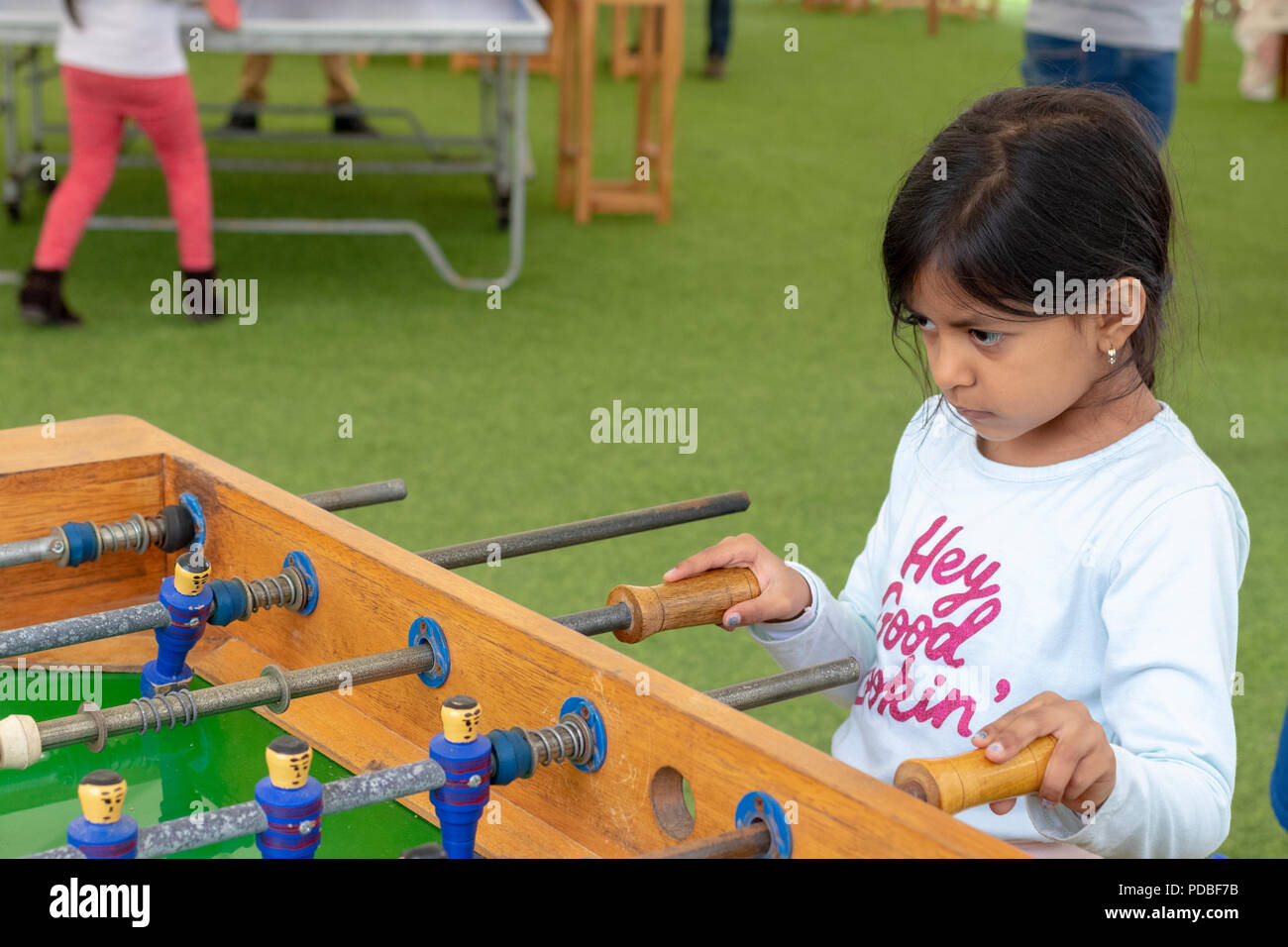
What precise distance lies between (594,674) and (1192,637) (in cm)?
43

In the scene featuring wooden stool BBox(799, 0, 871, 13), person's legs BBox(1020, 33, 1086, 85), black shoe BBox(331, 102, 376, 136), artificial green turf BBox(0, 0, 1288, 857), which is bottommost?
artificial green turf BBox(0, 0, 1288, 857)

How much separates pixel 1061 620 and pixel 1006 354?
207 millimetres

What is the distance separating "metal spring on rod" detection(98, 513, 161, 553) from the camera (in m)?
1.19

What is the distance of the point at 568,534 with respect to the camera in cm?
118

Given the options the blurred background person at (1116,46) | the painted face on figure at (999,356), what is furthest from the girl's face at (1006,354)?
the blurred background person at (1116,46)

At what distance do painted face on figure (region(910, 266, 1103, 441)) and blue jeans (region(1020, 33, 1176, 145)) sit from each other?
1884 mm

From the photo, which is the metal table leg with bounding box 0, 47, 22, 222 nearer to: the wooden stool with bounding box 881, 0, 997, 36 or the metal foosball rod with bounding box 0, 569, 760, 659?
the metal foosball rod with bounding box 0, 569, 760, 659

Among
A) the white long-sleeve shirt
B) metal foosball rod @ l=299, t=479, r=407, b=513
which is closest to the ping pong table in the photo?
metal foosball rod @ l=299, t=479, r=407, b=513

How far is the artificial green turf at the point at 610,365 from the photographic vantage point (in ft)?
8.30

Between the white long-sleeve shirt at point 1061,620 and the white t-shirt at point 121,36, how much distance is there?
2.50m

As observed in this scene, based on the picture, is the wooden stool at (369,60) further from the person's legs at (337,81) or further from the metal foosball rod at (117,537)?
the metal foosball rod at (117,537)

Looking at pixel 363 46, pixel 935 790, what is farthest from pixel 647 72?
pixel 935 790
